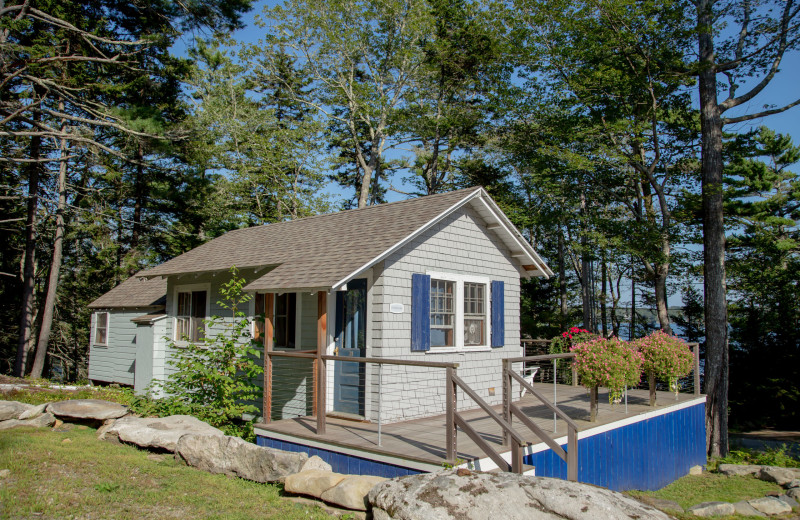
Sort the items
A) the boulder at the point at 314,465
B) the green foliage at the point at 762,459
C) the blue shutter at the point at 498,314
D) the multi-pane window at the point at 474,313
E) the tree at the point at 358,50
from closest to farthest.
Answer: the boulder at the point at 314,465
the multi-pane window at the point at 474,313
the blue shutter at the point at 498,314
the green foliage at the point at 762,459
the tree at the point at 358,50

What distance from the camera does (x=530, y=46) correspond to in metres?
20.2

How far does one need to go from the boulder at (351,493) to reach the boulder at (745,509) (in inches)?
234

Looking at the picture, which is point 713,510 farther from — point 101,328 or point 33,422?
point 101,328

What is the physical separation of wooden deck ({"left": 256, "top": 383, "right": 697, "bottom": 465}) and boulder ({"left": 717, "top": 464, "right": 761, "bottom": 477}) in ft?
8.08

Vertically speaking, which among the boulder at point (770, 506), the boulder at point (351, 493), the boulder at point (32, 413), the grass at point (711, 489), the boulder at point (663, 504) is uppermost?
the boulder at point (351, 493)

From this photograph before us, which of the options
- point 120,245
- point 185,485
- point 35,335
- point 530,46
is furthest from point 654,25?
point 35,335

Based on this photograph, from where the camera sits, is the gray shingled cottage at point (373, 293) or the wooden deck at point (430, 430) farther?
the gray shingled cottage at point (373, 293)

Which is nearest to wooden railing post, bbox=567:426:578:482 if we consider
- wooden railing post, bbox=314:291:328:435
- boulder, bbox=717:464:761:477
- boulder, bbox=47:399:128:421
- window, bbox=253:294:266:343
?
wooden railing post, bbox=314:291:328:435

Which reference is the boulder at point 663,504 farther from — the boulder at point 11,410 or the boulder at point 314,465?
the boulder at point 11,410

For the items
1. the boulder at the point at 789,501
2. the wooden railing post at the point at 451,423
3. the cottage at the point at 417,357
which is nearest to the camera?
the wooden railing post at the point at 451,423

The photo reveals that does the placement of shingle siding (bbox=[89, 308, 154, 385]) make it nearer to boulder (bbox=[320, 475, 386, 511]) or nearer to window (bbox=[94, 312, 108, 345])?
window (bbox=[94, 312, 108, 345])

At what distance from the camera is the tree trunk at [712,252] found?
1417 centimetres

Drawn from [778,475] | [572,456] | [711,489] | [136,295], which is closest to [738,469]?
[778,475]

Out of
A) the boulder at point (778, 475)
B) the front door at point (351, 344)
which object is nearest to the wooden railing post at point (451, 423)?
the front door at point (351, 344)
